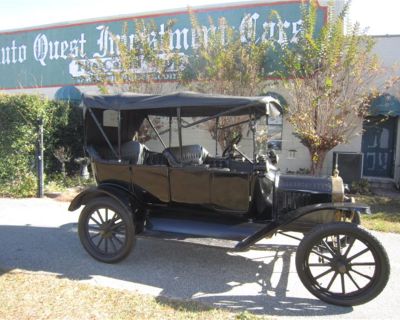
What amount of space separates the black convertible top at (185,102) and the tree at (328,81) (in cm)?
458

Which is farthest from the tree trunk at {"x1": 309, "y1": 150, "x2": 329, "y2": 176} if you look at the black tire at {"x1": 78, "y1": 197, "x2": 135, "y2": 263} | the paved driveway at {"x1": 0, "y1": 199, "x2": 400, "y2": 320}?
the black tire at {"x1": 78, "y1": 197, "x2": 135, "y2": 263}

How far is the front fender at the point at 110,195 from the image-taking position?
468cm

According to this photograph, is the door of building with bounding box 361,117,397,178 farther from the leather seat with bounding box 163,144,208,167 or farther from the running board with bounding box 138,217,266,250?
the running board with bounding box 138,217,266,250

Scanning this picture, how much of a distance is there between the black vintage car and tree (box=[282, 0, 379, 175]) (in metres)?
4.41

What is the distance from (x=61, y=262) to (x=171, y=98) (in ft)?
7.56

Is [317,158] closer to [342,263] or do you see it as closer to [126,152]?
[126,152]

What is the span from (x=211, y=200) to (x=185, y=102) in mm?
1142

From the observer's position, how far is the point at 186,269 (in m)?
4.57

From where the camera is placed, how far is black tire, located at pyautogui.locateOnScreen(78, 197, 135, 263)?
4582 mm

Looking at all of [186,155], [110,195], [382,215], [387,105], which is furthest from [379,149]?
[110,195]

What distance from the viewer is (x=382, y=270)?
3648 millimetres

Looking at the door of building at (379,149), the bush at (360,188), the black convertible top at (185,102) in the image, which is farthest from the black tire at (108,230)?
the door of building at (379,149)

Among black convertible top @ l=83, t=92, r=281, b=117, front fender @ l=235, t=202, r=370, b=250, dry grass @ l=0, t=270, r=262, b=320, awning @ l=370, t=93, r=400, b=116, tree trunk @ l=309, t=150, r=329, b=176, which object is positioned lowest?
dry grass @ l=0, t=270, r=262, b=320

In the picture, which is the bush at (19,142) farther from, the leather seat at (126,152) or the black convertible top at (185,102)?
the black convertible top at (185,102)
